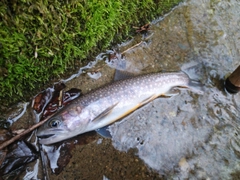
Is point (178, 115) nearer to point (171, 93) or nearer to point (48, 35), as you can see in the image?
point (171, 93)

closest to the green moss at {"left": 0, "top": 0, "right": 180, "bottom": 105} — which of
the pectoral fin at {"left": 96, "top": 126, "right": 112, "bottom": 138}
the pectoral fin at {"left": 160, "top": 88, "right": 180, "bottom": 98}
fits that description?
the pectoral fin at {"left": 96, "top": 126, "right": 112, "bottom": 138}

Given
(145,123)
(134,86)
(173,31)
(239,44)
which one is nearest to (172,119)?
(145,123)

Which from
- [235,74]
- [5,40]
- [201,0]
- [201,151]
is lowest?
[201,151]

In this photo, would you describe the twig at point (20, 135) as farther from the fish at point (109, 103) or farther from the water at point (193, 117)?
the water at point (193, 117)

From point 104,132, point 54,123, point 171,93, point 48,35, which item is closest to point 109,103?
point 104,132

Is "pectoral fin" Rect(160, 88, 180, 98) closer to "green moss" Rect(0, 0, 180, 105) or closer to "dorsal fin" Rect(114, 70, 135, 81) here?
"dorsal fin" Rect(114, 70, 135, 81)

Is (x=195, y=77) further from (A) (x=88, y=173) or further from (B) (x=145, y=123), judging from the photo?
(A) (x=88, y=173)
